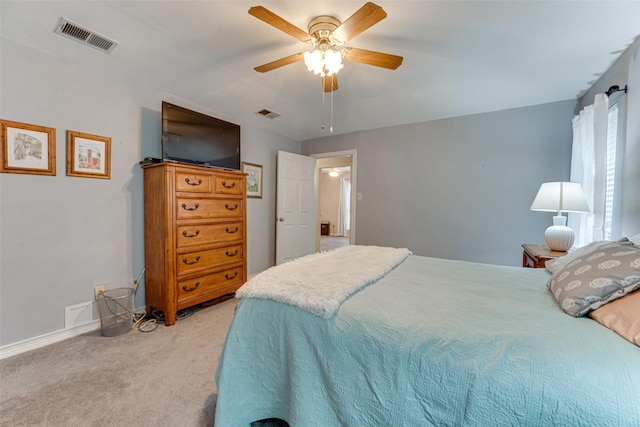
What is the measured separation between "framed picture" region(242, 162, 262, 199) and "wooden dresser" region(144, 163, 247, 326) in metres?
→ 0.79

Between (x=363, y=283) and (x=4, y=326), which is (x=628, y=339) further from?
(x=4, y=326)

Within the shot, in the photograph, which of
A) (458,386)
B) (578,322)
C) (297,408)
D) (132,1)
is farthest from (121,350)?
(578,322)

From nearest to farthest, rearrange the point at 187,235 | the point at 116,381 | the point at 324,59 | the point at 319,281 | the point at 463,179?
the point at 319,281
the point at 116,381
the point at 324,59
the point at 187,235
the point at 463,179

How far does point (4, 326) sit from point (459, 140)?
15.5ft

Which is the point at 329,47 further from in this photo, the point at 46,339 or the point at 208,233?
the point at 46,339

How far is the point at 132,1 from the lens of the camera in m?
1.75

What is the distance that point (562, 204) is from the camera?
2.12m

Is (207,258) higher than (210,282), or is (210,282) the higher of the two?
(207,258)

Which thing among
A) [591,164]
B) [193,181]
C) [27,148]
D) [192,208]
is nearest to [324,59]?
[193,181]

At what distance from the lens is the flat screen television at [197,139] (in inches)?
99.5

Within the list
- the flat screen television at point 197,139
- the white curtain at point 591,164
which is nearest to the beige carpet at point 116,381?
the flat screen television at point 197,139

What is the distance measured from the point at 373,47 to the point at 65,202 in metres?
2.89

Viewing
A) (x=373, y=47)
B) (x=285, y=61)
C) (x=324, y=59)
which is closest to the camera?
(x=324, y=59)

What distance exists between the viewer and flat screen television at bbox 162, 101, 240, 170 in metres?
2.53
